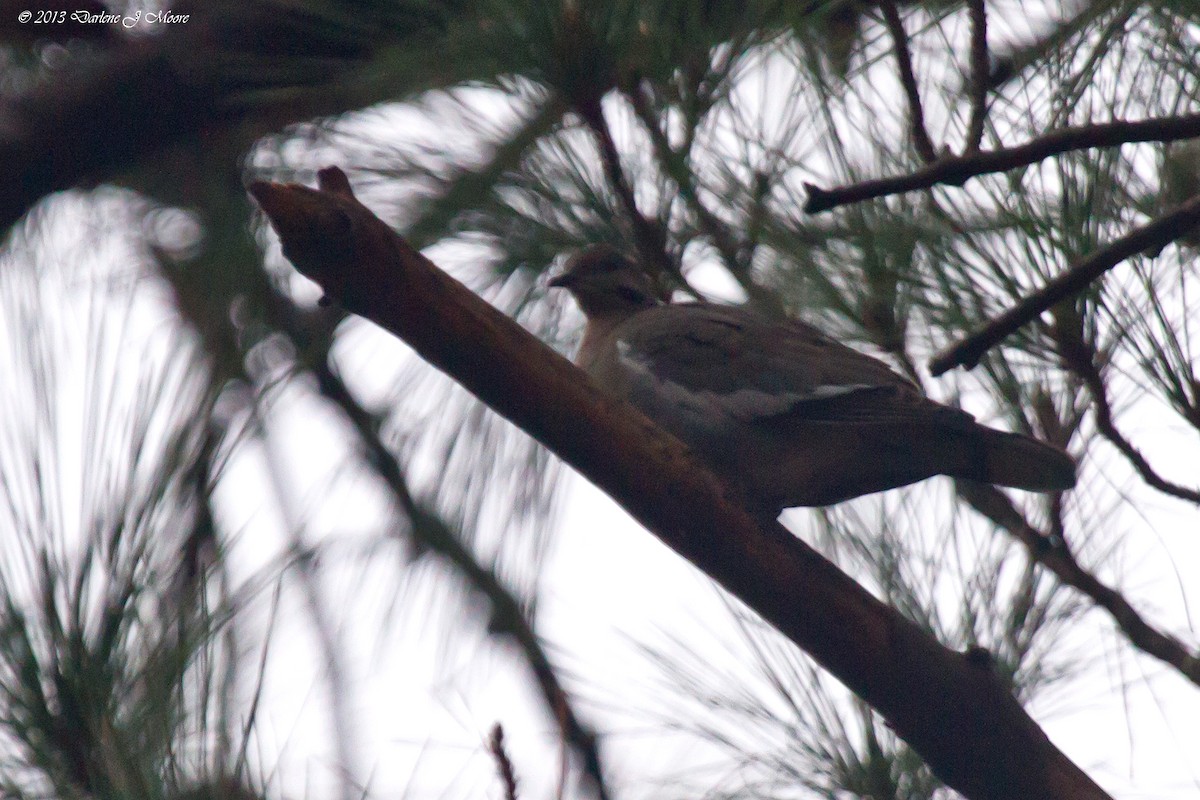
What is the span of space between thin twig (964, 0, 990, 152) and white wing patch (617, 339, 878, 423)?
0.95m

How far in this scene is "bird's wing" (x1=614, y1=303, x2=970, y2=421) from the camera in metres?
2.93

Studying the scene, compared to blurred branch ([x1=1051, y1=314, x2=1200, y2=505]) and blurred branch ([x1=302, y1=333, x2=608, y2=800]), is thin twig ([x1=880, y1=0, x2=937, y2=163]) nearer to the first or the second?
blurred branch ([x1=1051, y1=314, x2=1200, y2=505])

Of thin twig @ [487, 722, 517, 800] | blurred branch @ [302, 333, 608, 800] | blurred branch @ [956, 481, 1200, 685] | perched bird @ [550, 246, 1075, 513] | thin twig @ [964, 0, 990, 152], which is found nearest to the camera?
thin twig @ [487, 722, 517, 800]

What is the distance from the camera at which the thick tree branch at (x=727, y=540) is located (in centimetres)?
203

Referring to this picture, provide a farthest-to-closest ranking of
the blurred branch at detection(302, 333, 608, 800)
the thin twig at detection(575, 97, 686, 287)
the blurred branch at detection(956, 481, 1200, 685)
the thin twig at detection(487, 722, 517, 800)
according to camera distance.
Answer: the blurred branch at detection(302, 333, 608, 800)
the thin twig at detection(575, 97, 686, 287)
the blurred branch at detection(956, 481, 1200, 685)
the thin twig at detection(487, 722, 517, 800)

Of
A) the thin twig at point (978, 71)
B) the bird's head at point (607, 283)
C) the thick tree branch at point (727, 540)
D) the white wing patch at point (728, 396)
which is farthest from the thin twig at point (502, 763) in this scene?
the white wing patch at point (728, 396)

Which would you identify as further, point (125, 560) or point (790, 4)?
point (790, 4)

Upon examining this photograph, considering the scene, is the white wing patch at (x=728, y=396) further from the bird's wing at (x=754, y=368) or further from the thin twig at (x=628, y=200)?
the thin twig at (x=628, y=200)

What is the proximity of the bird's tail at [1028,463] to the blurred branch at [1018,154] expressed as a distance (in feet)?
2.65

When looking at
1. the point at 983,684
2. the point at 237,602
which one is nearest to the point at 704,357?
the point at 983,684

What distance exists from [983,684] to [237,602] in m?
1.19

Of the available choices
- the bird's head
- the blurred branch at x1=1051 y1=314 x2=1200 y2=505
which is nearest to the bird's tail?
the blurred branch at x1=1051 y1=314 x2=1200 y2=505

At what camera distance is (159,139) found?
9.84ft

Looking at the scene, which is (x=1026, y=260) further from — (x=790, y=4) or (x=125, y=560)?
(x=125, y=560)
